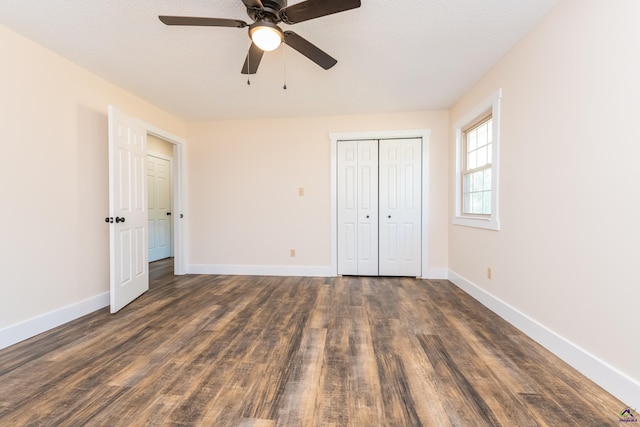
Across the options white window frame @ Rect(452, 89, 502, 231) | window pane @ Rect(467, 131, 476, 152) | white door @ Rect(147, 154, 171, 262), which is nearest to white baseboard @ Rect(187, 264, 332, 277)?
white door @ Rect(147, 154, 171, 262)

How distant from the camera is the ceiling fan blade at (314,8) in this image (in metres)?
1.43

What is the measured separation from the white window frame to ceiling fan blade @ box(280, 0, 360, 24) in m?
1.88

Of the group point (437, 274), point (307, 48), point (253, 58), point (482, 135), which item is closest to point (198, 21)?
point (253, 58)

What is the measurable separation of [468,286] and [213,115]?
4178mm

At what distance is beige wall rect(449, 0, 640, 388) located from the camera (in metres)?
1.40

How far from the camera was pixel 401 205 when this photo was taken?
3.94 m

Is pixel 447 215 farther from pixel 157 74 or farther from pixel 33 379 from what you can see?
pixel 33 379

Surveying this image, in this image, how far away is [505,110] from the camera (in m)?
2.44

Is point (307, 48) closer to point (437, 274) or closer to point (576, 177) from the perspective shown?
point (576, 177)

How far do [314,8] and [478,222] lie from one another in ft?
8.56

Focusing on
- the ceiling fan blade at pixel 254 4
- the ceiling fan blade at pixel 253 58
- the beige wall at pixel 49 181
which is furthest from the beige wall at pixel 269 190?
the ceiling fan blade at pixel 254 4

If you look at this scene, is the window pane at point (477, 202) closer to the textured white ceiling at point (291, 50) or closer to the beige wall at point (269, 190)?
the beige wall at point (269, 190)

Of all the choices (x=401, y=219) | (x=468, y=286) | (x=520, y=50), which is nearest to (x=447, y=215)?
(x=401, y=219)

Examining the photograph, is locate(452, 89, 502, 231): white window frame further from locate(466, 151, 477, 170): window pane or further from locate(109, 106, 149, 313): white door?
locate(109, 106, 149, 313): white door
